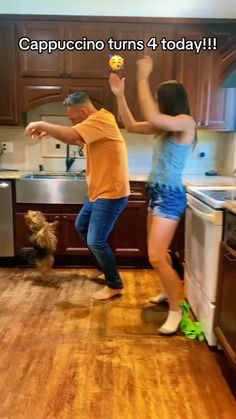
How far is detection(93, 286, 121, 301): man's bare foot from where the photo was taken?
2.64 metres

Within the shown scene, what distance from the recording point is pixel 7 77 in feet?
10.5

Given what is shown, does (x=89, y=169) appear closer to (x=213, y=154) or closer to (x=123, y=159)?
(x=123, y=159)

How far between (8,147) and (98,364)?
243 cm

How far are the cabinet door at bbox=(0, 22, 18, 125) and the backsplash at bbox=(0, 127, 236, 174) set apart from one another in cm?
32

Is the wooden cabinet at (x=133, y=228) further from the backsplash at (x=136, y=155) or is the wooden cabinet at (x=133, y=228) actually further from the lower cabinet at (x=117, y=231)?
the backsplash at (x=136, y=155)

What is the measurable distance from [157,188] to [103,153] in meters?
0.54

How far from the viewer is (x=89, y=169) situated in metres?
2.52

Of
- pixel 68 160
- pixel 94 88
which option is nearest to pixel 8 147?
pixel 68 160

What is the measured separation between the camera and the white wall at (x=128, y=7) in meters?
2.89

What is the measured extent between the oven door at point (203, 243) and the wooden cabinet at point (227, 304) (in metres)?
0.08

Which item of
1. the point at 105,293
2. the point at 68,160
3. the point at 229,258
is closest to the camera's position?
the point at 229,258

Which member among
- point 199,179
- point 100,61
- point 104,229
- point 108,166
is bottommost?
point 104,229

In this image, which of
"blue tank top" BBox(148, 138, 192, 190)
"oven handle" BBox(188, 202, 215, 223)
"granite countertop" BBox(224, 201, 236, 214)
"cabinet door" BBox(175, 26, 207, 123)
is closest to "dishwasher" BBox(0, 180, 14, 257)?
"blue tank top" BBox(148, 138, 192, 190)

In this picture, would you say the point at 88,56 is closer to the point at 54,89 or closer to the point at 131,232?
the point at 54,89
